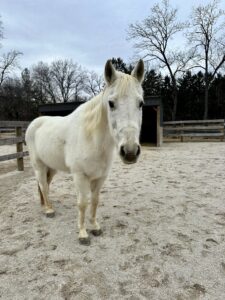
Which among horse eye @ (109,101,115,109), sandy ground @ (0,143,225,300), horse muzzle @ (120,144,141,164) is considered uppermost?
horse eye @ (109,101,115,109)

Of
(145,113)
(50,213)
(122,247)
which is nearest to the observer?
(122,247)

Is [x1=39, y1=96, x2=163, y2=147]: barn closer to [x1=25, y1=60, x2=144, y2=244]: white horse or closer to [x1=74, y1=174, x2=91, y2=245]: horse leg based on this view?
[x1=25, y1=60, x2=144, y2=244]: white horse

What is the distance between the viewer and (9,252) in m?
2.35

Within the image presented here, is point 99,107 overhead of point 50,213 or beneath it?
overhead

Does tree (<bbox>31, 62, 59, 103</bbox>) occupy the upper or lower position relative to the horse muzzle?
upper

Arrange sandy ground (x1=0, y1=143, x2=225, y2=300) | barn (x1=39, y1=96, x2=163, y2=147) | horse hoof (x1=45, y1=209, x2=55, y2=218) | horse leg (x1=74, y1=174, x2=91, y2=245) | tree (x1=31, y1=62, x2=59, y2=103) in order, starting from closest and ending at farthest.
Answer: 1. sandy ground (x1=0, y1=143, x2=225, y2=300)
2. horse leg (x1=74, y1=174, x2=91, y2=245)
3. horse hoof (x1=45, y1=209, x2=55, y2=218)
4. barn (x1=39, y1=96, x2=163, y2=147)
5. tree (x1=31, y1=62, x2=59, y2=103)

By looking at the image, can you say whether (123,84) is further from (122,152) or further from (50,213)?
(50,213)

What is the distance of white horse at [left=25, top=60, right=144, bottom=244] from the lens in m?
1.83

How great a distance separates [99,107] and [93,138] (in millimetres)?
305

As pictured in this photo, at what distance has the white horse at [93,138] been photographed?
183cm

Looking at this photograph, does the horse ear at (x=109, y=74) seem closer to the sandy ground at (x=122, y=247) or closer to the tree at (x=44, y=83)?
the sandy ground at (x=122, y=247)

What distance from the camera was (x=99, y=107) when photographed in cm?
233

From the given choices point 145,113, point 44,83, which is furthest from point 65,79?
point 145,113

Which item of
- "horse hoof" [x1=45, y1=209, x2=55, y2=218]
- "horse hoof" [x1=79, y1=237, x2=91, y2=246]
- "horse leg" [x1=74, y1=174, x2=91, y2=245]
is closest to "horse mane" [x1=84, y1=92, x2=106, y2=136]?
"horse leg" [x1=74, y1=174, x2=91, y2=245]
